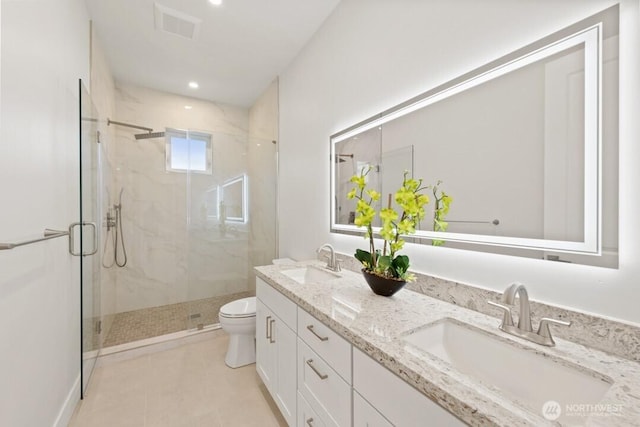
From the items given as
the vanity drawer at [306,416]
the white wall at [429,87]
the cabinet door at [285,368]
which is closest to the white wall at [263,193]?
the white wall at [429,87]

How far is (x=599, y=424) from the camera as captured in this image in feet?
1.65

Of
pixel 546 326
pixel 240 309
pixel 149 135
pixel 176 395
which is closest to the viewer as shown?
pixel 546 326

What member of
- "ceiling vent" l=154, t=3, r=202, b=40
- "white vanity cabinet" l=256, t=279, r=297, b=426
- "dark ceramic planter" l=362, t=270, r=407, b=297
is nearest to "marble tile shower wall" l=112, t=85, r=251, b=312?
"ceiling vent" l=154, t=3, r=202, b=40

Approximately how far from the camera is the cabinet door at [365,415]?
2.52 feet

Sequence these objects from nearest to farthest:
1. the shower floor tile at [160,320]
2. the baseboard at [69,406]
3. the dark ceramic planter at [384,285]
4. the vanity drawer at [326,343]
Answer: the vanity drawer at [326,343]
the dark ceramic planter at [384,285]
the baseboard at [69,406]
the shower floor tile at [160,320]

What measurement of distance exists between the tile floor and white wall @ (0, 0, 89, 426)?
0.68 feet

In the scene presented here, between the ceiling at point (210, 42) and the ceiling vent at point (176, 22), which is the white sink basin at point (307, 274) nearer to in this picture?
the ceiling at point (210, 42)

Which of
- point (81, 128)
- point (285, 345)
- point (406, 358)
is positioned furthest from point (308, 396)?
point (81, 128)

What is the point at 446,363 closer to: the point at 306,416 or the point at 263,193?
the point at 306,416

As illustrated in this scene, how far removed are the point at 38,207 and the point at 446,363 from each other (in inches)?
69.4

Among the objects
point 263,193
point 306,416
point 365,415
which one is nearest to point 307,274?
point 306,416

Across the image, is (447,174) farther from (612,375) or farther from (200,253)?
(200,253)

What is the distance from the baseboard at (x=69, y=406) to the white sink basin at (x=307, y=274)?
1397 mm

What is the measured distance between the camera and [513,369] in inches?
31.8
